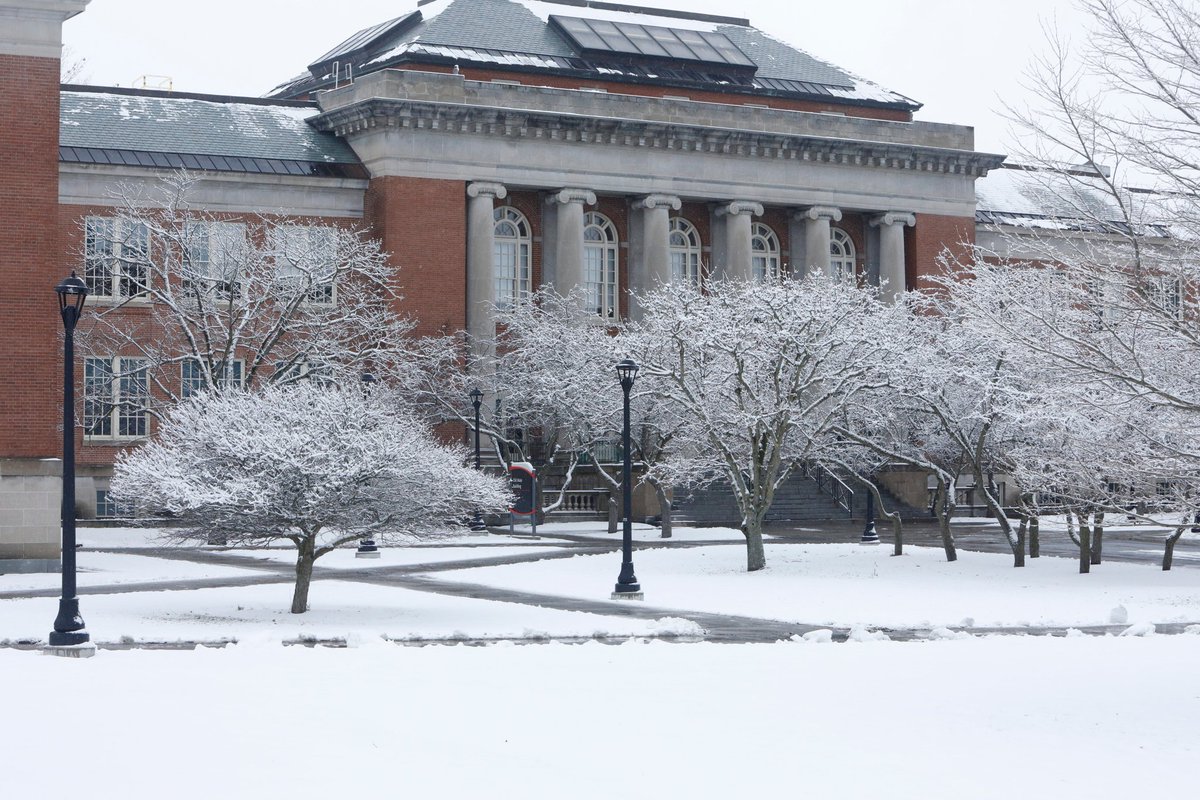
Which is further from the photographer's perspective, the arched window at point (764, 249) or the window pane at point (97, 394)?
the arched window at point (764, 249)

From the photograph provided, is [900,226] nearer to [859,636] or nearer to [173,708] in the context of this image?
[859,636]

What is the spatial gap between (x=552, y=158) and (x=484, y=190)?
285 cm

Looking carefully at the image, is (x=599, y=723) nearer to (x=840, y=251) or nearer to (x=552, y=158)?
(x=552, y=158)

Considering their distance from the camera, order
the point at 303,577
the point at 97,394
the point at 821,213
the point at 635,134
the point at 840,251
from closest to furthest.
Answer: the point at 303,577 < the point at 97,394 < the point at 635,134 < the point at 821,213 < the point at 840,251

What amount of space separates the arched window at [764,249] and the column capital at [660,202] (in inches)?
206

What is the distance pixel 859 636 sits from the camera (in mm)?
20688

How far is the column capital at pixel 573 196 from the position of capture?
56875 millimetres

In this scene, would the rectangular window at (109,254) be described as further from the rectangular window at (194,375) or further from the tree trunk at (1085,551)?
A: the tree trunk at (1085,551)

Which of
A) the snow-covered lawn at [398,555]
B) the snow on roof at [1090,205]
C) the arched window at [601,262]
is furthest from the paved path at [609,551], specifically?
the arched window at [601,262]

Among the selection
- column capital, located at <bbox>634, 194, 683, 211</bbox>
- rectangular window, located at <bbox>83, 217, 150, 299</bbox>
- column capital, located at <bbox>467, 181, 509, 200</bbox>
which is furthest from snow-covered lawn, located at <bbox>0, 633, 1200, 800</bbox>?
column capital, located at <bbox>634, 194, 683, 211</bbox>

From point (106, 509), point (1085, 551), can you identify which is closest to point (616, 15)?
point (106, 509)

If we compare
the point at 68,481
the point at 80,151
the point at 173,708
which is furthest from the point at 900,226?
the point at 173,708

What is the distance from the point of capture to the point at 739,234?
60406 mm

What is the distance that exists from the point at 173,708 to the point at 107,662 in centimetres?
355
